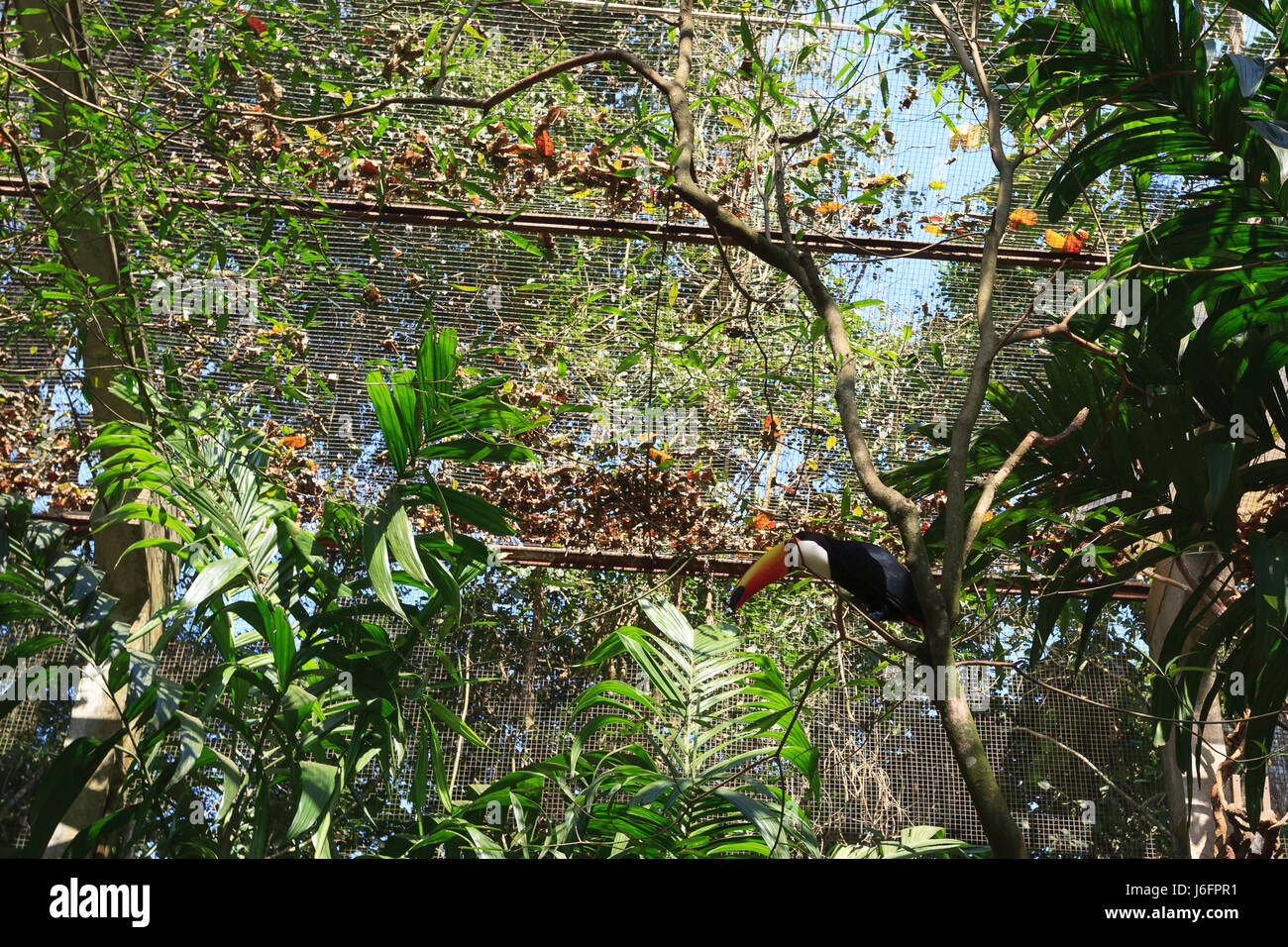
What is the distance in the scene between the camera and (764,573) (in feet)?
7.06

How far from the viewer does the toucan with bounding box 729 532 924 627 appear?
6.40ft

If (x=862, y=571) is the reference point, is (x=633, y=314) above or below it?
above

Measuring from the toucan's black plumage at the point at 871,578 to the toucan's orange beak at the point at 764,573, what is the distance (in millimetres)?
117

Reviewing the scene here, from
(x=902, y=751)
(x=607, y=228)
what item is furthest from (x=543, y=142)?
(x=902, y=751)

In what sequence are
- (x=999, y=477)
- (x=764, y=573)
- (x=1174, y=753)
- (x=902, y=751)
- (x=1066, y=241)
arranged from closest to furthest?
(x=999, y=477) < (x=764, y=573) < (x=1174, y=753) < (x=1066, y=241) < (x=902, y=751)

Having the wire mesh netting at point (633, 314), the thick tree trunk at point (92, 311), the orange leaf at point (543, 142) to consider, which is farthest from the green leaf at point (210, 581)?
the orange leaf at point (543, 142)

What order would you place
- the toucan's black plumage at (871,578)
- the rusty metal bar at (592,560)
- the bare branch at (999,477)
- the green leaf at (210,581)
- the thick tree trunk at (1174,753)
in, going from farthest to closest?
the rusty metal bar at (592,560) < the thick tree trunk at (1174,753) < the toucan's black plumage at (871,578) < the green leaf at (210,581) < the bare branch at (999,477)

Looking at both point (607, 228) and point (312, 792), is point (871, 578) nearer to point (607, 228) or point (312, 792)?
point (312, 792)

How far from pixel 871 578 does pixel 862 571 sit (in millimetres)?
24

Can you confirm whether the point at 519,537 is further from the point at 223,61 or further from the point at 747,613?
the point at 223,61

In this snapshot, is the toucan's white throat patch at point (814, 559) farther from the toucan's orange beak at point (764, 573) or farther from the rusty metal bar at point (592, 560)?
the rusty metal bar at point (592, 560)

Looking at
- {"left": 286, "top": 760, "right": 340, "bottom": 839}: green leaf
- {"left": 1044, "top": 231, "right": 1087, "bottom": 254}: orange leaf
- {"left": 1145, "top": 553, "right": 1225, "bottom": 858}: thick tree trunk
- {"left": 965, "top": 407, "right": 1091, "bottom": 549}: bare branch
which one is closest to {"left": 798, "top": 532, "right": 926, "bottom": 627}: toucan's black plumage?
{"left": 965, "top": 407, "right": 1091, "bottom": 549}: bare branch

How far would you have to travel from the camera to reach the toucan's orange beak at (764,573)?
212 cm
